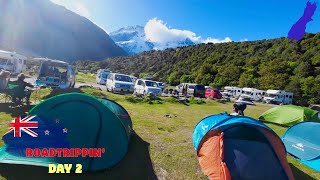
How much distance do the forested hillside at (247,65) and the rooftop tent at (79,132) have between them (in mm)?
60202

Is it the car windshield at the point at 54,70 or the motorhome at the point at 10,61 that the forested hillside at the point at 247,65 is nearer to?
the motorhome at the point at 10,61

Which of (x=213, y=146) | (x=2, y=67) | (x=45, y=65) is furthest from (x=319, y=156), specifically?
(x=2, y=67)

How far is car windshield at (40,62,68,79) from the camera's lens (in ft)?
67.9

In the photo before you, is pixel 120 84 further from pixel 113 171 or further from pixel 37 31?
pixel 37 31

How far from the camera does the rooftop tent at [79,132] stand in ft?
23.8

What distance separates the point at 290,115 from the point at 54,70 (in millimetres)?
15513

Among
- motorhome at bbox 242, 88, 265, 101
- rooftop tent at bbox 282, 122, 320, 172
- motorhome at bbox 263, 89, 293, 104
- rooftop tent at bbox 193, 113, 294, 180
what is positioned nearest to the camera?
rooftop tent at bbox 193, 113, 294, 180

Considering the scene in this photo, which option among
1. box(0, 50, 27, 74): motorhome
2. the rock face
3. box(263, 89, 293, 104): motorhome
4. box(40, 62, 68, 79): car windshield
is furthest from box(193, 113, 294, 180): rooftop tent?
the rock face

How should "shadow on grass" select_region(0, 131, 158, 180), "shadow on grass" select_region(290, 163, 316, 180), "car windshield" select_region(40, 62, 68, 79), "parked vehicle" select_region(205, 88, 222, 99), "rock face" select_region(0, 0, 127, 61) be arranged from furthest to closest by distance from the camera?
"rock face" select_region(0, 0, 127, 61), "parked vehicle" select_region(205, 88, 222, 99), "car windshield" select_region(40, 62, 68, 79), "shadow on grass" select_region(290, 163, 316, 180), "shadow on grass" select_region(0, 131, 158, 180)

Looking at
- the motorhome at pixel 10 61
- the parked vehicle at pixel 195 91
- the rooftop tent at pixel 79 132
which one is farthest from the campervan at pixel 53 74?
the parked vehicle at pixel 195 91

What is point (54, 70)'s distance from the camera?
21.5 meters

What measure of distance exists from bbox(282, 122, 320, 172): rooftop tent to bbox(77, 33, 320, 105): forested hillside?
54.5 m

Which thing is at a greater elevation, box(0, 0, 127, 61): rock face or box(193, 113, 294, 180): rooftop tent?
box(0, 0, 127, 61): rock face

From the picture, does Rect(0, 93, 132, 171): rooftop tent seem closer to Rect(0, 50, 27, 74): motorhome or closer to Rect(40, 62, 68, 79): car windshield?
Rect(40, 62, 68, 79): car windshield
